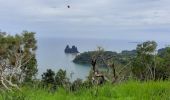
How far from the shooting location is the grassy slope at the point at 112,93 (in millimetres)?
6725

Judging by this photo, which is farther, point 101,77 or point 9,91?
point 101,77

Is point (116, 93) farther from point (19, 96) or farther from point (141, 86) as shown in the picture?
point (19, 96)

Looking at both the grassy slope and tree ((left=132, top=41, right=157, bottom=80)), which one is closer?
the grassy slope

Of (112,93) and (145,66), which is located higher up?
(145,66)

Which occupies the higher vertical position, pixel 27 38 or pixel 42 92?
pixel 27 38

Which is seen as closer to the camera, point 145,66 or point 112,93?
point 112,93

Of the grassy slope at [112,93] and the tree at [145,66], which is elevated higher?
the tree at [145,66]

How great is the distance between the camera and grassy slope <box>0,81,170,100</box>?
6.72 metres

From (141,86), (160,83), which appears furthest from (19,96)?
(160,83)

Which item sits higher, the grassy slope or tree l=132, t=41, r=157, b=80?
tree l=132, t=41, r=157, b=80

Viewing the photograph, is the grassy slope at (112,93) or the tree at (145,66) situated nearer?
the grassy slope at (112,93)

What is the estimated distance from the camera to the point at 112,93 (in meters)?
7.49

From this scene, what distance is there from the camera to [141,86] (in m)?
7.70

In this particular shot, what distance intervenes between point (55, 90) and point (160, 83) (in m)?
2.09
